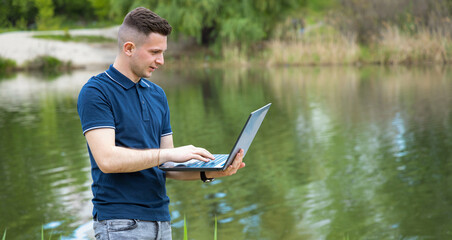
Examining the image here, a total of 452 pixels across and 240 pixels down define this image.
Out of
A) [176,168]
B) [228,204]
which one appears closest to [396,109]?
[228,204]

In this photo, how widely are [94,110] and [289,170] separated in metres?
4.86

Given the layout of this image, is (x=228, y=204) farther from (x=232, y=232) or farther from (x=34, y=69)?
(x=34, y=69)

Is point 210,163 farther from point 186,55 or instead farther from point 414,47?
point 186,55

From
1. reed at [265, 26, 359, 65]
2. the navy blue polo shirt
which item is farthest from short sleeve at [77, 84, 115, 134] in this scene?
reed at [265, 26, 359, 65]

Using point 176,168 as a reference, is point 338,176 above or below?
below

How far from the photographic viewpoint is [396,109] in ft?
37.0

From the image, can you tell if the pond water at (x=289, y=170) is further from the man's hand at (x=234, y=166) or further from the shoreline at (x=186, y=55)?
the shoreline at (x=186, y=55)

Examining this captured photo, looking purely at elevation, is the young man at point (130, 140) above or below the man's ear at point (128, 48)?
below

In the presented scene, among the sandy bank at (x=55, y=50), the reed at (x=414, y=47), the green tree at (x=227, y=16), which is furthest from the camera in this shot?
the sandy bank at (x=55, y=50)

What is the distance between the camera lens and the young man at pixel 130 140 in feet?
7.00

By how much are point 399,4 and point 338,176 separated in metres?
20.1

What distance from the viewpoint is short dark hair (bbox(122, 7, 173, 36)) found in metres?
2.20

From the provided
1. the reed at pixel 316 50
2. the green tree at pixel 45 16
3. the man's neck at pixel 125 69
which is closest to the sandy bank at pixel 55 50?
the green tree at pixel 45 16

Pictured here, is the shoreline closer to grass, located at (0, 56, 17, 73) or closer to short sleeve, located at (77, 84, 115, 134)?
grass, located at (0, 56, 17, 73)
